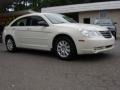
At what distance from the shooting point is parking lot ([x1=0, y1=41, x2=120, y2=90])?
5.96m

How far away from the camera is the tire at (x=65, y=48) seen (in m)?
8.60

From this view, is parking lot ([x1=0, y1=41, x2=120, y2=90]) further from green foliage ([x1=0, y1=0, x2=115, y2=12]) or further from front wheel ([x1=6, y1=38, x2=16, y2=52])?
green foliage ([x1=0, y1=0, x2=115, y2=12])

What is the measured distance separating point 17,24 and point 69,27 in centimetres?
305

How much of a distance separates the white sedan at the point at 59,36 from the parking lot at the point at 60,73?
411mm

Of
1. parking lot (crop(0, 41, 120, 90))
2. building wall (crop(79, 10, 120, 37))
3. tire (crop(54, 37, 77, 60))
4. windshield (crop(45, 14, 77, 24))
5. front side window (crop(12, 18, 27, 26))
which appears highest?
windshield (crop(45, 14, 77, 24))

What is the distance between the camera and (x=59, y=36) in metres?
8.98

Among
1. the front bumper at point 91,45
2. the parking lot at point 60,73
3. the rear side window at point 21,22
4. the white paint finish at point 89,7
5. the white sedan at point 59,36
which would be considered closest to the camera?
the parking lot at point 60,73

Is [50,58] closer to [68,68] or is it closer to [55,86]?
[68,68]

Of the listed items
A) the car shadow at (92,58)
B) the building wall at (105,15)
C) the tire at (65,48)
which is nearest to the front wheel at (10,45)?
the tire at (65,48)

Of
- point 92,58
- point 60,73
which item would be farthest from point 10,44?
point 60,73

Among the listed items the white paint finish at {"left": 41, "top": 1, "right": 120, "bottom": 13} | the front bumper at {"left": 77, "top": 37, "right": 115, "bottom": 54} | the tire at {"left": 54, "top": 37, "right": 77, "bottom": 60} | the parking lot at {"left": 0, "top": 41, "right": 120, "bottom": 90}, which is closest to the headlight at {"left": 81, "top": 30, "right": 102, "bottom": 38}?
the front bumper at {"left": 77, "top": 37, "right": 115, "bottom": 54}

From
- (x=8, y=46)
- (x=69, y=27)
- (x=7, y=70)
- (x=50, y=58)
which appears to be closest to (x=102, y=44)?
(x=69, y=27)

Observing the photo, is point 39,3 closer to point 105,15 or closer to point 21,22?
point 105,15

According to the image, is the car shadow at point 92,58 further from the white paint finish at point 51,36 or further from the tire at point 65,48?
the white paint finish at point 51,36
